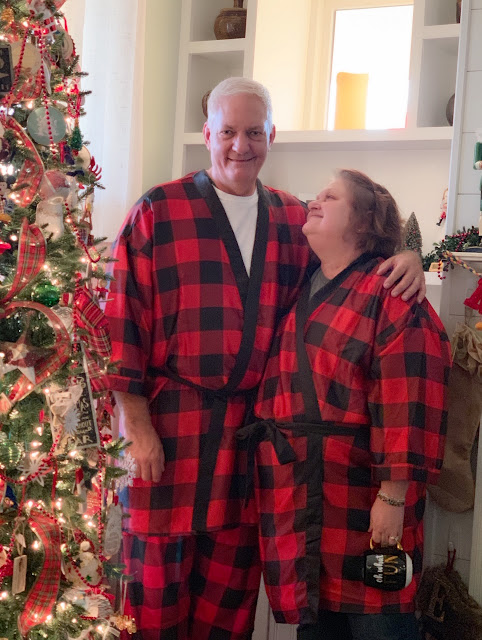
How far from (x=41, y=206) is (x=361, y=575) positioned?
1.06m

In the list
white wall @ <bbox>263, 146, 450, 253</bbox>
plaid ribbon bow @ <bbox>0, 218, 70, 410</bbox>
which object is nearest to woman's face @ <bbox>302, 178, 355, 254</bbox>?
plaid ribbon bow @ <bbox>0, 218, 70, 410</bbox>

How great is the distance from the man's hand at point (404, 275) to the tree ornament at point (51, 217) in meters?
0.74

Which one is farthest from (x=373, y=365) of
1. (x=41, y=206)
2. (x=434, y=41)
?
(x=434, y=41)

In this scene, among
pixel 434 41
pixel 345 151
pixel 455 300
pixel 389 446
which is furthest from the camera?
pixel 345 151

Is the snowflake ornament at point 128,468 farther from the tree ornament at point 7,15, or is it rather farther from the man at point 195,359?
the tree ornament at point 7,15

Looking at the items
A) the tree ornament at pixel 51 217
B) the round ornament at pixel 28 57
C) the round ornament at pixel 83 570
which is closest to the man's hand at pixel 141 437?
the round ornament at pixel 83 570

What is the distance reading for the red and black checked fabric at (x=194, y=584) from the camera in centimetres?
197

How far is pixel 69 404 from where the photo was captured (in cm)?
156

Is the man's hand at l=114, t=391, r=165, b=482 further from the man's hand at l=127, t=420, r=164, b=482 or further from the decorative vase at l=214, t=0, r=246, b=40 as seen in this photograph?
the decorative vase at l=214, t=0, r=246, b=40

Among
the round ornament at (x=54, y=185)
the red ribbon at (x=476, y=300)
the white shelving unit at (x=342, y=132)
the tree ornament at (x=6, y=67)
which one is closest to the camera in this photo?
the tree ornament at (x=6, y=67)

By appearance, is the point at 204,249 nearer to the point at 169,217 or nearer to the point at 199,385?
the point at 169,217

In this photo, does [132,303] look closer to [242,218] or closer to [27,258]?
Result: [242,218]

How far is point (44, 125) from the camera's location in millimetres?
1521

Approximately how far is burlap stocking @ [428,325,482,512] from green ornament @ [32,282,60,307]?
1173 mm
